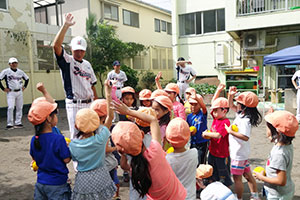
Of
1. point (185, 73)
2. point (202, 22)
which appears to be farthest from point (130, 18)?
point (185, 73)

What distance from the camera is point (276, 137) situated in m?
2.56

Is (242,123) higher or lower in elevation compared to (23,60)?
lower

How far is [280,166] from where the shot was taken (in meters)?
2.43

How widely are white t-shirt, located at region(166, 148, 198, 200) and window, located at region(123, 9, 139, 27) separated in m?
20.0

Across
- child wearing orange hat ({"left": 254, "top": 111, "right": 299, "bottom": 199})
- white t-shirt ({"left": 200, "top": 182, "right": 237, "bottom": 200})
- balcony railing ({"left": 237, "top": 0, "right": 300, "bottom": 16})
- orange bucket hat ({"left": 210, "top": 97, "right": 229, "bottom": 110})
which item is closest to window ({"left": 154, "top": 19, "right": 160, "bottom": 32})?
balcony railing ({"left": 237, "top": 0, "right": 300, "bottom": 16})

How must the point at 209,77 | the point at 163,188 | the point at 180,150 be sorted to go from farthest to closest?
the point at 209,77
the point at 180,150
the point at 163,188

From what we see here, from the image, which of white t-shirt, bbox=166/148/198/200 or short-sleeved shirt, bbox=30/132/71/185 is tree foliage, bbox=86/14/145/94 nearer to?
short-sleeved shirt, bbox=30/132/71/185

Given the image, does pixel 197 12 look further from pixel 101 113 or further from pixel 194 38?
pixel 101 113

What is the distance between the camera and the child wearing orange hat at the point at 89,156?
8.57ft

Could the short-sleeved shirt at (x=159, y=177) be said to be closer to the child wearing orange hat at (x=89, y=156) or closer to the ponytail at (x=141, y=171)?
the ponytail at (x=141, y=171)

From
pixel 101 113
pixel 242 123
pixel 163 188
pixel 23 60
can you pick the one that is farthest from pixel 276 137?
pixel 23 60

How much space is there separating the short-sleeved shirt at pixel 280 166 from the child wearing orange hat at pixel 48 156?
1.95 m

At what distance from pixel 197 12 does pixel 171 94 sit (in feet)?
45.7

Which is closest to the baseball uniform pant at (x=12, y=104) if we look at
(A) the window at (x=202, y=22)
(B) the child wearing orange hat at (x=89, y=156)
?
(B) the child wearing orange hat at (x=89, y=156)
